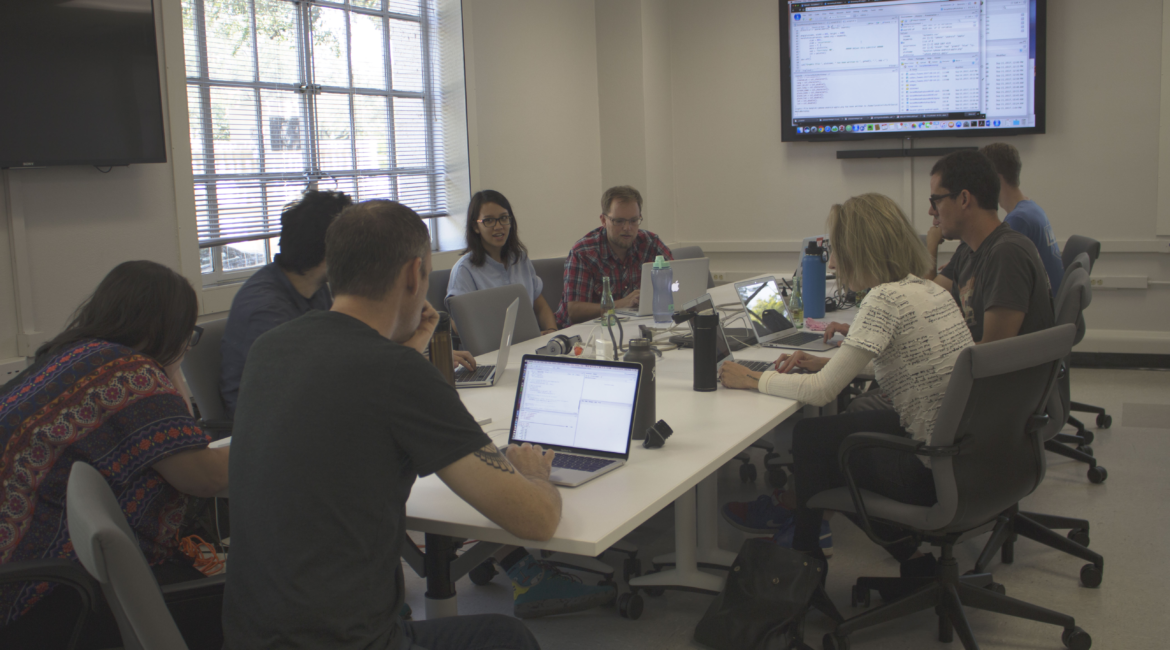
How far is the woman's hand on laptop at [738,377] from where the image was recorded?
8.29 ft

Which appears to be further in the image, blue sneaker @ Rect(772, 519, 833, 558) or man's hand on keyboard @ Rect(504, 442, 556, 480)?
blue sneaker @ Rect(772, 519, 833, 558)

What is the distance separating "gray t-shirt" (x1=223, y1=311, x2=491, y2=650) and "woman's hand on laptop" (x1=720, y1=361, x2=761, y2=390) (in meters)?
1.34

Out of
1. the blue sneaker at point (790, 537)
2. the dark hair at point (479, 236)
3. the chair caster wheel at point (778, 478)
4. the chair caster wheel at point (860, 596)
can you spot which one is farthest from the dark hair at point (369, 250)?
the dark hair at point (479, 236)

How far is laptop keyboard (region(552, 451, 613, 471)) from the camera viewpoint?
6.06ft

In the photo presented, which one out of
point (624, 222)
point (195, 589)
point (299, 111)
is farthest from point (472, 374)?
point (299, 111)

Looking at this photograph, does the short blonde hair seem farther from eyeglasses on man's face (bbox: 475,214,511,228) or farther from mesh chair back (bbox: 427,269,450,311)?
mesh chair back (bbox: 427,269,450,311)

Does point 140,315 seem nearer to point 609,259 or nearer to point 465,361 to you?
point 465,361

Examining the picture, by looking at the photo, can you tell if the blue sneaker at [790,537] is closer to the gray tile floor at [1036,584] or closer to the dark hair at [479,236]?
the gray tile floor at [1036,584]

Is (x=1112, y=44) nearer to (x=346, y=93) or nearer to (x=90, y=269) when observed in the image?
(x=346, y=93)

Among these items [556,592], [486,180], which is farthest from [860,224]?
[486,180]

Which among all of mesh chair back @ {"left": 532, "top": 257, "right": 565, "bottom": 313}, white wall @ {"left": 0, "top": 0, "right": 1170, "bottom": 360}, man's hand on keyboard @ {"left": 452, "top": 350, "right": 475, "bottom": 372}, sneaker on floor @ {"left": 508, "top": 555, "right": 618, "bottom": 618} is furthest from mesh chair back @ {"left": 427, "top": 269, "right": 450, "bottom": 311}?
sneaker on floor @ {"left": 508, "top": 555, "right": 618, "bottom": 618}

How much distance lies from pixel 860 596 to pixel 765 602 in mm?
447

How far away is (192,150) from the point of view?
3760 mm

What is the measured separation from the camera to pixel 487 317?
134 inches
